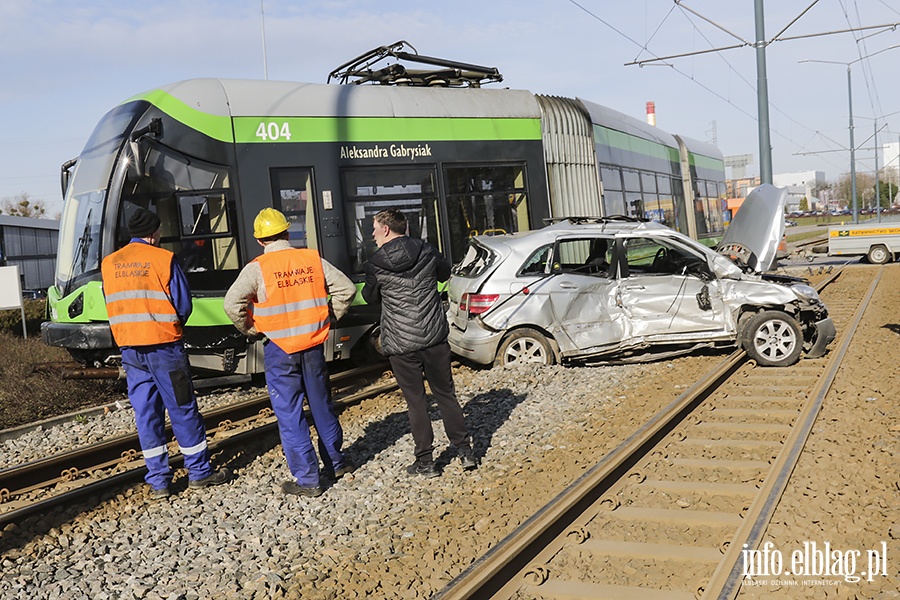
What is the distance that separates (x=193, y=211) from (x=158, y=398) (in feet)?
11.5

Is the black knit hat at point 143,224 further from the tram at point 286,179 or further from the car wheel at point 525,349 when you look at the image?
the car wheel at point 525,349

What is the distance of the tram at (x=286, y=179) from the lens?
905 cm

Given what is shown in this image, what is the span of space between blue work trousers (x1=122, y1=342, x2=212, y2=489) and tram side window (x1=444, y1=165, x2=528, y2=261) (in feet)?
18.0

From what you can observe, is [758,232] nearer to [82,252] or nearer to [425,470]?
[425,470]

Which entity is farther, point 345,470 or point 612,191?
point 612,191

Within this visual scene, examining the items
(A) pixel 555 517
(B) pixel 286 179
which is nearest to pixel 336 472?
(A) pixel 555 517

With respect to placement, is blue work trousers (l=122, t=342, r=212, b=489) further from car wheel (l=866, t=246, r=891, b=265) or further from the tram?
car wheel (l=866, t=246, r=891, b=265)

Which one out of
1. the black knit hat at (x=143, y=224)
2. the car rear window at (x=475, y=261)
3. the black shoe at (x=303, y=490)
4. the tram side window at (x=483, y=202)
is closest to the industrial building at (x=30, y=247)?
the tram side window at (x=483, y=202)

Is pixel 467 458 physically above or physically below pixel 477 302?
below

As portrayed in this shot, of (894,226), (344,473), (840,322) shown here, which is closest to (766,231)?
(840,322)

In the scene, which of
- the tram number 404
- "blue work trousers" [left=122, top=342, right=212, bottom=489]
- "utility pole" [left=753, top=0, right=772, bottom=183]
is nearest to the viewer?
"blue work trousers" [left=122, top=342, right=212, bottom=489]

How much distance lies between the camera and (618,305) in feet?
32.3

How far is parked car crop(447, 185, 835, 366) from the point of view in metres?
9.70

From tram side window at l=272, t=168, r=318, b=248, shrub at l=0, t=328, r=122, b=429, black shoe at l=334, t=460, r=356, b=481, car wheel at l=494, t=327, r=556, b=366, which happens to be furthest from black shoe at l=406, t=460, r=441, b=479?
shrub at l=0, t=328, r=122, b=429
